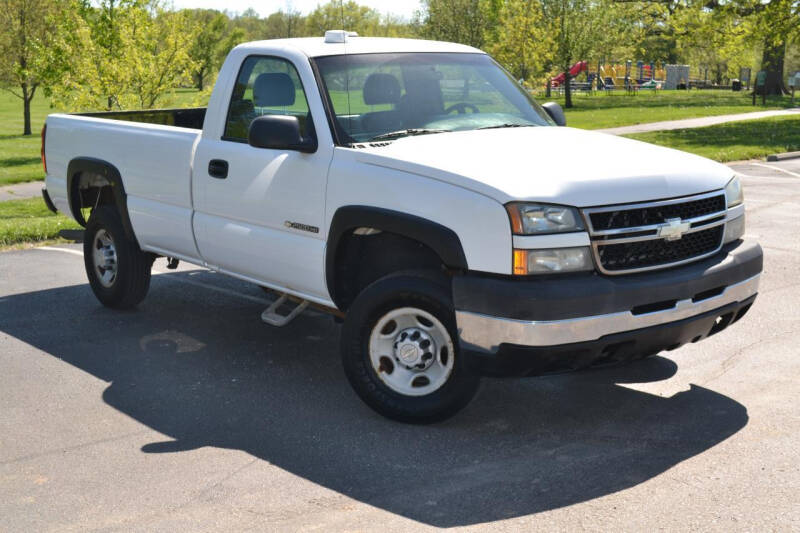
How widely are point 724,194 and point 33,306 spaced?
5.64 metres

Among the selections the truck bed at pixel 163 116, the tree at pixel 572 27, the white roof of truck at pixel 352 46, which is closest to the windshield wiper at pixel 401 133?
the white roof of truck at pixel 352 46

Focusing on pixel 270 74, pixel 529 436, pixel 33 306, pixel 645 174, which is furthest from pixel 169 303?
pixel 645 174

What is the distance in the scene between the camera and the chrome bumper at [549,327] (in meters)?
4.62

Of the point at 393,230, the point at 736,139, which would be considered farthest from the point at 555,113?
the point at 736,139

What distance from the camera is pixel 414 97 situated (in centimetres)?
603

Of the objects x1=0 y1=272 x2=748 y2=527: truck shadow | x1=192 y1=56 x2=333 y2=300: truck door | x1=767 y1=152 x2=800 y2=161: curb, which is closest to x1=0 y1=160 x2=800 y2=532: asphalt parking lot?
x1=0 y1=272 x2=748 y2=527: truck shadow

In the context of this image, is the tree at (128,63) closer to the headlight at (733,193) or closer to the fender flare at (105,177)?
the fender flare at (105,177)

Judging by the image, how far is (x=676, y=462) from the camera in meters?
Answer: 4.68

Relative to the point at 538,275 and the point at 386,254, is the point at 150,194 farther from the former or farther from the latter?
the point at 538,275

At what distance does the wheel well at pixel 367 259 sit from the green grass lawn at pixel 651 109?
23153 millimetres

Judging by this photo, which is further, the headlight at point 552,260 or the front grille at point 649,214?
the front grille at point 649,214

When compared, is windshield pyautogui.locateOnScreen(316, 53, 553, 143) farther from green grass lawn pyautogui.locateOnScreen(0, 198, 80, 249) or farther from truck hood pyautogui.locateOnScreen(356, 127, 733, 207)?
green grass lawn pyautogui.locateOnScreen(0, 198, 80, 249)

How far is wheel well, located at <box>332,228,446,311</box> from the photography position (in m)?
5.47

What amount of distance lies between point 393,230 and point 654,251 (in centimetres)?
134
